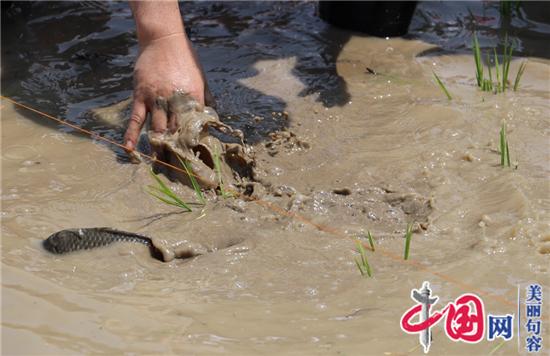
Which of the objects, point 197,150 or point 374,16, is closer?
point 197,150

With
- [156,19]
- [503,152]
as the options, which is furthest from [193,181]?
[503,152]

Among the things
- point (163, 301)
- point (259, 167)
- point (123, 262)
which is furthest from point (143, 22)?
point (163, 301)

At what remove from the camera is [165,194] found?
260cm

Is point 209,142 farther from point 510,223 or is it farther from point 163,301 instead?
point 510,223

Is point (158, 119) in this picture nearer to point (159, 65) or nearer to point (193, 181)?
point (159, 65)

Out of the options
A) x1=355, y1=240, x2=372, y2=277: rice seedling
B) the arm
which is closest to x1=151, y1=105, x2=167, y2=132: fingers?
the arm

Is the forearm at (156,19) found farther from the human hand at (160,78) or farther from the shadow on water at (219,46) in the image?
the shadow on water at (219,46)

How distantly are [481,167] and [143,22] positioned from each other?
1.31 meters

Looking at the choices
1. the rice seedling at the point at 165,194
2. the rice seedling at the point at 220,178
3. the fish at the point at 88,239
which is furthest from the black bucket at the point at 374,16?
the fish at the point at 88,239

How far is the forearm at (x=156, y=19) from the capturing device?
266cm

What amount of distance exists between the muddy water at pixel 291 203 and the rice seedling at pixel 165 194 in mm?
43

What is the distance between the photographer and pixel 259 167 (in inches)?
111

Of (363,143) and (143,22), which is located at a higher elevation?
(143,22)

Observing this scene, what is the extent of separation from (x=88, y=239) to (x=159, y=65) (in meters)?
0.70
